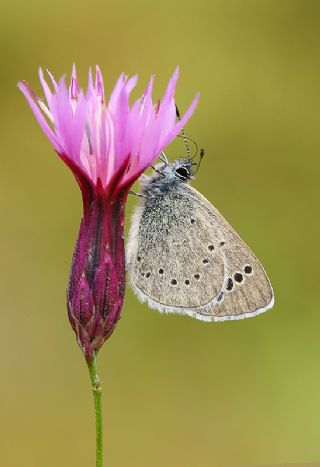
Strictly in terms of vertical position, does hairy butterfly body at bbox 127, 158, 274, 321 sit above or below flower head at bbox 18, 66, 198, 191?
below

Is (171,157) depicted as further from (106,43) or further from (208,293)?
(208,293)

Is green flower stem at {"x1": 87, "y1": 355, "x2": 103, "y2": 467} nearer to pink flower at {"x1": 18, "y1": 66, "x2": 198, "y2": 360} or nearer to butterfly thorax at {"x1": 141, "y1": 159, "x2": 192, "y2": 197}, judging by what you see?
pink flower at {"x1": 18, "y1": 66, "x2": 198, "y2": 360}

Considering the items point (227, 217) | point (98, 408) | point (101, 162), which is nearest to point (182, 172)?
point (101, 162)

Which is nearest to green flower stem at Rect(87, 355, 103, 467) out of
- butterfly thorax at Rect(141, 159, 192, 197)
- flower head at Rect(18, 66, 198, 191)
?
flower head at Rect(18, 66, 198, 191)

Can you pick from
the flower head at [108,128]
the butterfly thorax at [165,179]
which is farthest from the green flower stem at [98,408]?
the butterfly thorax at [165,179]

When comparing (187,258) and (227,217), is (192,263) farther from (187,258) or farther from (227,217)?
(227,217)

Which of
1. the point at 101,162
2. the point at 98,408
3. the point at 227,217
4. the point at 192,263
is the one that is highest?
the point at 227,217

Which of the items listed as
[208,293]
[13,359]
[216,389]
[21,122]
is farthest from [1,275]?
[208,293]
